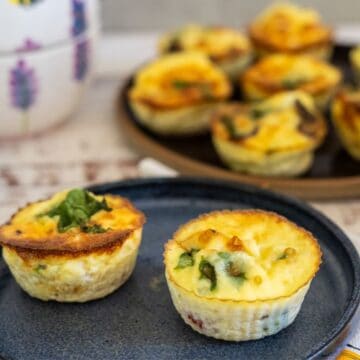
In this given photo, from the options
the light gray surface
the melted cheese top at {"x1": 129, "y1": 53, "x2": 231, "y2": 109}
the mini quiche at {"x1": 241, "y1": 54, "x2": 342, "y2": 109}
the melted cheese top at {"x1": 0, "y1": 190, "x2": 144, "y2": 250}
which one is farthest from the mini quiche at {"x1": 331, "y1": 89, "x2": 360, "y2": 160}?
the light gray surface

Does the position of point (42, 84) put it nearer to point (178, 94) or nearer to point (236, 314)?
point (178, 94)

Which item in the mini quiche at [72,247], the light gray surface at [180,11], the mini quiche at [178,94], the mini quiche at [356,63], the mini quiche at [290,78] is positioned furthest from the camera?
the light gray surface at [180,11]

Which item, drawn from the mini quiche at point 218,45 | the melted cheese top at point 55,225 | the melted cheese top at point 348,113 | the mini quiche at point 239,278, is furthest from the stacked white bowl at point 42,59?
the mini quiche at point 239,278

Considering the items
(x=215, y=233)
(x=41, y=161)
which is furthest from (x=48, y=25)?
(x=215, y=233)

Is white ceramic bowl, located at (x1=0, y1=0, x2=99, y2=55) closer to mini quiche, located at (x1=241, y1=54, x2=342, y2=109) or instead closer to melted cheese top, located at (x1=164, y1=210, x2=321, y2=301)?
mini quiche, located at (x1=241, y1=54, x2=342, y2=109)

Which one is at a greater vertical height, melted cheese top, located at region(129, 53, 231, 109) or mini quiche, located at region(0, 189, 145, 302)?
melted cheese top, located at region(129, 53, 231, 109)

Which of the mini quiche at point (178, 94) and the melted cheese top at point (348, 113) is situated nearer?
the melted cheese top at point (348, 113)

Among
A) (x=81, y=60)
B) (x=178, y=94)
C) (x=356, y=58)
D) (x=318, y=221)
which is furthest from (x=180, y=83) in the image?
(x=318, y=221)

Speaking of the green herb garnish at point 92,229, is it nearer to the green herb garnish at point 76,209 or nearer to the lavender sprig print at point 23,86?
the green herb garnish at point 76,209
